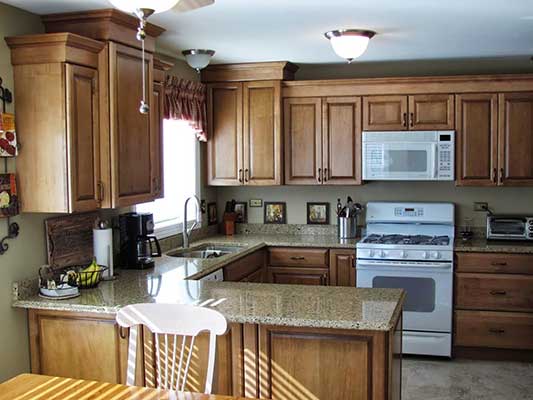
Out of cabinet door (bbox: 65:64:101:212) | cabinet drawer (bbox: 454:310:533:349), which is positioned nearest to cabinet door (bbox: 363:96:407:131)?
cabinet drawer (bbox: 454:310:533:349)

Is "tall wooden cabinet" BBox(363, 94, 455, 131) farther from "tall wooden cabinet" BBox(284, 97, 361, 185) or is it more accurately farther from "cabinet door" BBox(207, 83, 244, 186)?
"cabinet door" BBox(207, 83, 244, 186)

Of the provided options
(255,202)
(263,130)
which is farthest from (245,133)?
(255,202)

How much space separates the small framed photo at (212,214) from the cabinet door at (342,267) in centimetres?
113

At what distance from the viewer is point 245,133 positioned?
5.34 m

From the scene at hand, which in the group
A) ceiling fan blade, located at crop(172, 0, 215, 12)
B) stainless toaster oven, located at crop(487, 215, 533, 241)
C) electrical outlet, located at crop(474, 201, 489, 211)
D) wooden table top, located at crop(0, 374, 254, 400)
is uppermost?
ceiling fan blade, located at crop(172, 0, 215, 12)

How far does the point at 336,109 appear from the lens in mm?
5254

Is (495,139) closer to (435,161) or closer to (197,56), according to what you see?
(435,161)

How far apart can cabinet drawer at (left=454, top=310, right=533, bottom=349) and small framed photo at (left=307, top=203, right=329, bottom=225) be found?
1.38m

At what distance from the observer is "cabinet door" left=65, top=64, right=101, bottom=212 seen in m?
3.07

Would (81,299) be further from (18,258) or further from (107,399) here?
(107,399)

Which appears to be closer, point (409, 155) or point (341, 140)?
point (409, 155)

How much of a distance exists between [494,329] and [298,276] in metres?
1.49

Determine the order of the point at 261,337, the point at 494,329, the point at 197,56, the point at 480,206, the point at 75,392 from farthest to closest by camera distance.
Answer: the point at 480,206 < the point at 494,329 < the point at 197,56 < the point at 261,337 < the point at 75,392

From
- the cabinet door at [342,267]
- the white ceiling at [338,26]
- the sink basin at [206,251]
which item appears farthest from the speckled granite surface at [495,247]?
the sink basin at [206,251]
